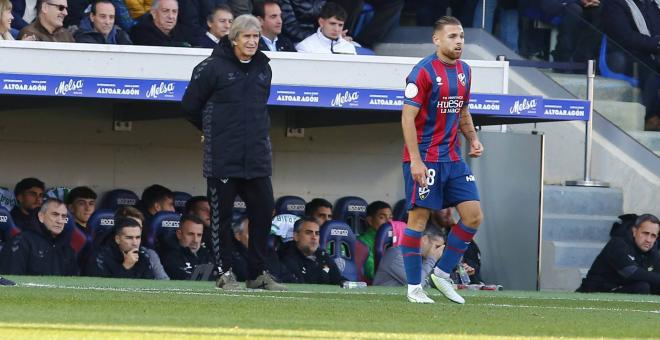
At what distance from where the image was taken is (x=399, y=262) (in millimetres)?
15047

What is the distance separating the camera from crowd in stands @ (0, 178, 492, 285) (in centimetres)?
1373

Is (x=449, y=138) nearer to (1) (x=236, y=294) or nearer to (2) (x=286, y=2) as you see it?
(1) (x=236, y=294)

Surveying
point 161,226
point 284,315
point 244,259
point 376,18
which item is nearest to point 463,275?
point 244,259

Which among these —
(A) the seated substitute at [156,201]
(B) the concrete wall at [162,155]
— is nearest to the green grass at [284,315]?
(A) the seated substitute at [156,201]

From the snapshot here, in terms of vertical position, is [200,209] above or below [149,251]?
above

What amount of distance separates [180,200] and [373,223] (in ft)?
6.44

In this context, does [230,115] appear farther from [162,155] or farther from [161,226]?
[162,155]

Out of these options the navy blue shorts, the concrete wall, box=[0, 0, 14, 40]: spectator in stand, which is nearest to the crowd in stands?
the concrete wall

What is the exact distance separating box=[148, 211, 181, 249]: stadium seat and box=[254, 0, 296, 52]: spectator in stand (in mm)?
2164

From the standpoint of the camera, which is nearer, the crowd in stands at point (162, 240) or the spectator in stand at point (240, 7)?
the crowd in stands at point (162, 240)

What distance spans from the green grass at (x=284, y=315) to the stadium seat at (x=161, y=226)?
3116 mm

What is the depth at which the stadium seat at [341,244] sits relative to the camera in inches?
609

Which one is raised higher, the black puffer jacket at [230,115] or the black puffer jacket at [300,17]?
the black puffer jacket at [300,17]

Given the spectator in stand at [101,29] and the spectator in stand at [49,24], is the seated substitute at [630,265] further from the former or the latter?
the spectator in stand at [49,24]
